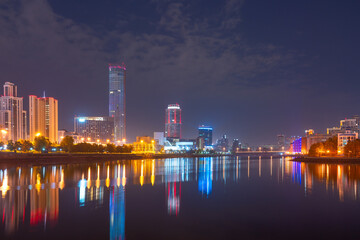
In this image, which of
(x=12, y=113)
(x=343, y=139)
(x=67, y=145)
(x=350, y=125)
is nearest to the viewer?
(x=67, y=145)

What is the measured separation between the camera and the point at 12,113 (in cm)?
17325

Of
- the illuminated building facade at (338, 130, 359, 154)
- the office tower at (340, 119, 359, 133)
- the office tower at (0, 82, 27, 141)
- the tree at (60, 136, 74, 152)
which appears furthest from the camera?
the office tower at (340, 119, 359, 133)

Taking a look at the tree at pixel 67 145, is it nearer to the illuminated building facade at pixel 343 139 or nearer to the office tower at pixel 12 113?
Result: the office tower at pixel 12 113

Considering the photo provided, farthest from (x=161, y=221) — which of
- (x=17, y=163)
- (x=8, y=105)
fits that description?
(x=8, y=105)

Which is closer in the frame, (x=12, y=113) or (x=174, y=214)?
(x=174, y=214)

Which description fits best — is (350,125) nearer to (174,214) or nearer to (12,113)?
(174,214)

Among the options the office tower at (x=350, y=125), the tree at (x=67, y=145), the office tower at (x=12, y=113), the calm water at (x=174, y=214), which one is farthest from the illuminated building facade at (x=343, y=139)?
the office tower at (x=12, y=113)

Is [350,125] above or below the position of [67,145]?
above

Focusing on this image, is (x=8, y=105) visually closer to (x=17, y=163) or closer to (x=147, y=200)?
(x=17, y=163)

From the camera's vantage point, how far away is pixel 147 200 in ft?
72.8

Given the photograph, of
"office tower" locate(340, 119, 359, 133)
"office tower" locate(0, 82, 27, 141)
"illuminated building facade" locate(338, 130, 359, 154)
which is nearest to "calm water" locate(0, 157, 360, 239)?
"illuminated building facade" locate(338, 130, 359, 154)

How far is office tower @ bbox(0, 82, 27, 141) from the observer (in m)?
169

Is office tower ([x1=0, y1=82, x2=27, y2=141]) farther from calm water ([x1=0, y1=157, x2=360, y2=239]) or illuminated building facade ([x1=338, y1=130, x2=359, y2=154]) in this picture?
calm water ([x1=0, y1=157, x2=360, y2=239])

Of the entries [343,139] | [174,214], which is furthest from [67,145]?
[343,139]
